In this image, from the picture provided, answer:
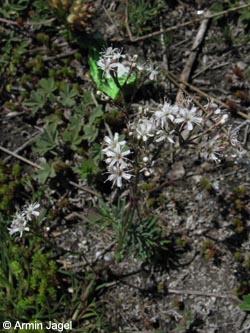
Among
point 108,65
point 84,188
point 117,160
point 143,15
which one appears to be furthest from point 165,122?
point 143,15

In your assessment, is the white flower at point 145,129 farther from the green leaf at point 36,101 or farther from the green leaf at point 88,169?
the green leaf at point 36,101

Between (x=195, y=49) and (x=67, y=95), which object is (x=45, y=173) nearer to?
(x=67, y=95)

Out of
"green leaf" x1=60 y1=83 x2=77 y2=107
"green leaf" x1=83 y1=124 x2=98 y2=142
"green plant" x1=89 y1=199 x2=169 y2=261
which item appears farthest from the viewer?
"green leaf" x1=60 y1=83 x2=77 y2=107

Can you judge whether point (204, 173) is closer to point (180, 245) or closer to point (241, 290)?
point (180, 245)

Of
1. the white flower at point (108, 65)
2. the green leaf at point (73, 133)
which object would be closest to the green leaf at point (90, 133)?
the green leaf at point (73, 133)

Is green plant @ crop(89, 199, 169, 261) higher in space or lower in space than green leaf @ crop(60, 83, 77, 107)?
lower

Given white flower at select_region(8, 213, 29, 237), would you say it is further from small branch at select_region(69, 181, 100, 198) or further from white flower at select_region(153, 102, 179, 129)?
white flower at select_region(153, 102, 179, 129)

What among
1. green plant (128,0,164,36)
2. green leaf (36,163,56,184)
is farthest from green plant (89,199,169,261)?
green plant (128,0,164,36)
